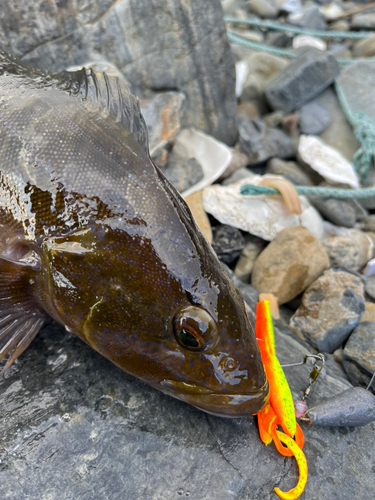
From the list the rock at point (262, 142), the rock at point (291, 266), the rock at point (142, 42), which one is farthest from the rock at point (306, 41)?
the rock at point (291, 266)

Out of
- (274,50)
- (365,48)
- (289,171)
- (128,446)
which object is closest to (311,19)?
(365,48)

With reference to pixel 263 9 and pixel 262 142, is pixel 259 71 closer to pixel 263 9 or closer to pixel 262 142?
pixel 262 142

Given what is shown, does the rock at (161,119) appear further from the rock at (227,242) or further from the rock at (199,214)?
the rock at (227,242)

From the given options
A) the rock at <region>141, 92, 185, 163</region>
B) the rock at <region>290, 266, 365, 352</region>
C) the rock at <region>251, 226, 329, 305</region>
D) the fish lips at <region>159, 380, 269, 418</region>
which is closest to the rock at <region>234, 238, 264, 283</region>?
the rock at <region>251, 226, 329, 305</region>

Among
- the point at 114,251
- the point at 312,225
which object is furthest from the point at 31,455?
the point at 312,225

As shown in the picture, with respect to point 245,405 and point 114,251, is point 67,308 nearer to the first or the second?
point 114,251

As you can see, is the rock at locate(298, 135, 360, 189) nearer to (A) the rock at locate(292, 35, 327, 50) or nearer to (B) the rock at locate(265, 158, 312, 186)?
(B) the rock at locate(265, 158, 312, 186)
